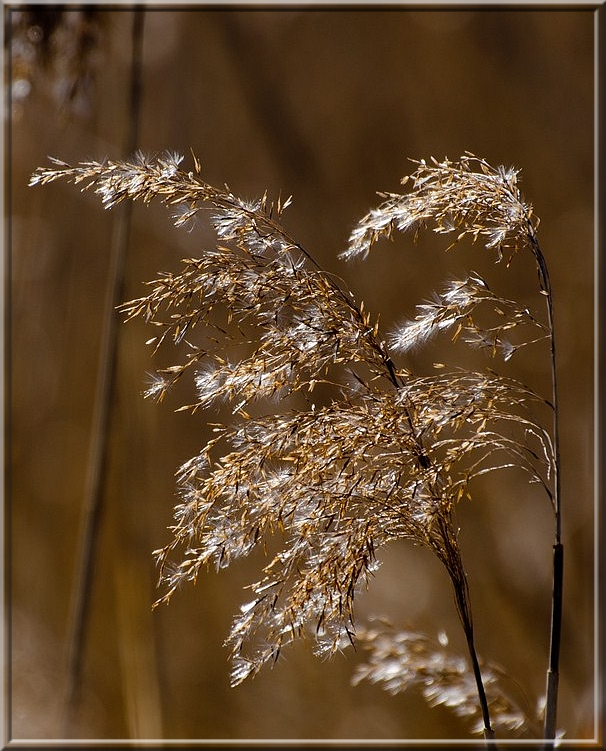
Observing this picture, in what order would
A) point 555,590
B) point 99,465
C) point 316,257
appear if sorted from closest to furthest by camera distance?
point 555,590 → point 99,465 → point 316,257

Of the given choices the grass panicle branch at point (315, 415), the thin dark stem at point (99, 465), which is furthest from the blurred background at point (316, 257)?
the grass panicle branch at point (315, 415)

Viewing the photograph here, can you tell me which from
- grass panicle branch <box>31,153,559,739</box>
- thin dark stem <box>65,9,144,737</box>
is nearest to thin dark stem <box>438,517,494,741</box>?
grass panicle branch <box>31,153,559,739</box>

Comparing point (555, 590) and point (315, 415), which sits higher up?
point (315, 415)

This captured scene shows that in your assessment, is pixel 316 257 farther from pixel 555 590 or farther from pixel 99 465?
pixel 555 590

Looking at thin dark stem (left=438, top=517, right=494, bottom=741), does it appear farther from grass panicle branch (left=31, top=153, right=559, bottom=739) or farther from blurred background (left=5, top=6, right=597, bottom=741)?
blurred background (left=5, top=6, right=597, bottom=741)

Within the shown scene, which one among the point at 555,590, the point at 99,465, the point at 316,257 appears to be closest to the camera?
the point at 555,590

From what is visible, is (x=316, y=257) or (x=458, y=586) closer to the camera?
(x=458, y=586)

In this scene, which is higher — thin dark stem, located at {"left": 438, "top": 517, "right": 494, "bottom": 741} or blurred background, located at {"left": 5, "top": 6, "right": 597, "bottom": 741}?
blurred background, located at {"left": 5, "top": 6, "right": 597, "bottom": 741}

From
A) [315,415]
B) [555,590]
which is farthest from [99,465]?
[555,590]

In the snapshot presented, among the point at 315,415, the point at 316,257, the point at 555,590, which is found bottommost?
the point at 555,590

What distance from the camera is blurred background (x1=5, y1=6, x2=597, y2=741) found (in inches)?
44.8

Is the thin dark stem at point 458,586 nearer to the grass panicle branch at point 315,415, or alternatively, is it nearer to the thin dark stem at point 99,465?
the grass panicle branch at point 315,415

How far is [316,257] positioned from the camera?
1.12m

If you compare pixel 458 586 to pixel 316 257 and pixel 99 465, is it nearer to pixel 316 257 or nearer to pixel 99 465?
pixel 99 465
